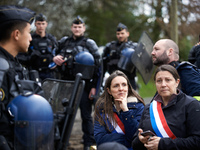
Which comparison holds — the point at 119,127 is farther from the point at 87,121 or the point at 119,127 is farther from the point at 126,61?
the point at 126,61

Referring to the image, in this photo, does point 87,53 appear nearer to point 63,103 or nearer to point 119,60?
point 119,60

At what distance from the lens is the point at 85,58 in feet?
20.2

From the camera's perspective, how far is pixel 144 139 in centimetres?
302

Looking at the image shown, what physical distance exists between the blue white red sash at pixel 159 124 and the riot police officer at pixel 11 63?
1074 mm

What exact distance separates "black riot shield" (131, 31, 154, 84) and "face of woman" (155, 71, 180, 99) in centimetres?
236

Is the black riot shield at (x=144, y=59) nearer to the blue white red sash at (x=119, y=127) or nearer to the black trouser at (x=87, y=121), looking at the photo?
the black trouser at (x=87, y=121)

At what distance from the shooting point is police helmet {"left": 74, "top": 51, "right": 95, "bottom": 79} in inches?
243

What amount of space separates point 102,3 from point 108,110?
81.2ft

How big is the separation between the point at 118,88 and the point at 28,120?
1.51 meters

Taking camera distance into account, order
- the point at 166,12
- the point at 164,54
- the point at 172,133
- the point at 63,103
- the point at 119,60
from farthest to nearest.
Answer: the point at 166,12 < the point at 119,60 < the point at 63,103 < the point at 164,54 < the point at 172,133

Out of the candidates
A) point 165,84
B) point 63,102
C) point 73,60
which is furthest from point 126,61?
point 165,84

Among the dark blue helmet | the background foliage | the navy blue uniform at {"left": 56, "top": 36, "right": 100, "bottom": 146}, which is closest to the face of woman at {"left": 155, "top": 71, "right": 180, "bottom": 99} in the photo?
the dark blue helmet

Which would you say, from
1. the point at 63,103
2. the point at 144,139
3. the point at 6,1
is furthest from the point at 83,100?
the point at 6,1

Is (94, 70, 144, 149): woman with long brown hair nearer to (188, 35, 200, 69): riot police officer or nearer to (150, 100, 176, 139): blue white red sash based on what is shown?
(150, 100, 176, 139): blue white red sash
